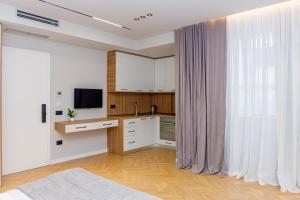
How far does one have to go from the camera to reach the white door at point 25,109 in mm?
3674

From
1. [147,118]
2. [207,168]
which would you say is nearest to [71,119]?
[147,118]

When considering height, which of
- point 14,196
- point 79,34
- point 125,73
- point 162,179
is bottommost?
point 162,179

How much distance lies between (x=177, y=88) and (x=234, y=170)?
174cm

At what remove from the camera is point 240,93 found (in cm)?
355

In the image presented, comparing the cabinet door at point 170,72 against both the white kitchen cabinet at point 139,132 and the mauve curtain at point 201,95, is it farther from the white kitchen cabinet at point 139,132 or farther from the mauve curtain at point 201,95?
the mauve curtain at point 201,95

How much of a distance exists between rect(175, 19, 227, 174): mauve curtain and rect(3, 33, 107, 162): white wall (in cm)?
201

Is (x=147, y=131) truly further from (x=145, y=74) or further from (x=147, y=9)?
(x=147, y=9)

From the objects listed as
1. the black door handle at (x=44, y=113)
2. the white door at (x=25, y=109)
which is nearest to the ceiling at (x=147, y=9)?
the white door at (x=25, y=109)

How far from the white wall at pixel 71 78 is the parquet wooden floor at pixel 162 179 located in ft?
1.09

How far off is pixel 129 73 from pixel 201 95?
2.17m

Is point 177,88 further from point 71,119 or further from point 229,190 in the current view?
point 71,119

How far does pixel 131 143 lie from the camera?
203 inches

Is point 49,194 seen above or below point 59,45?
below

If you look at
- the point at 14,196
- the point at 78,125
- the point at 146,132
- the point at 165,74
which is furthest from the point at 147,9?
the point at 146,132
